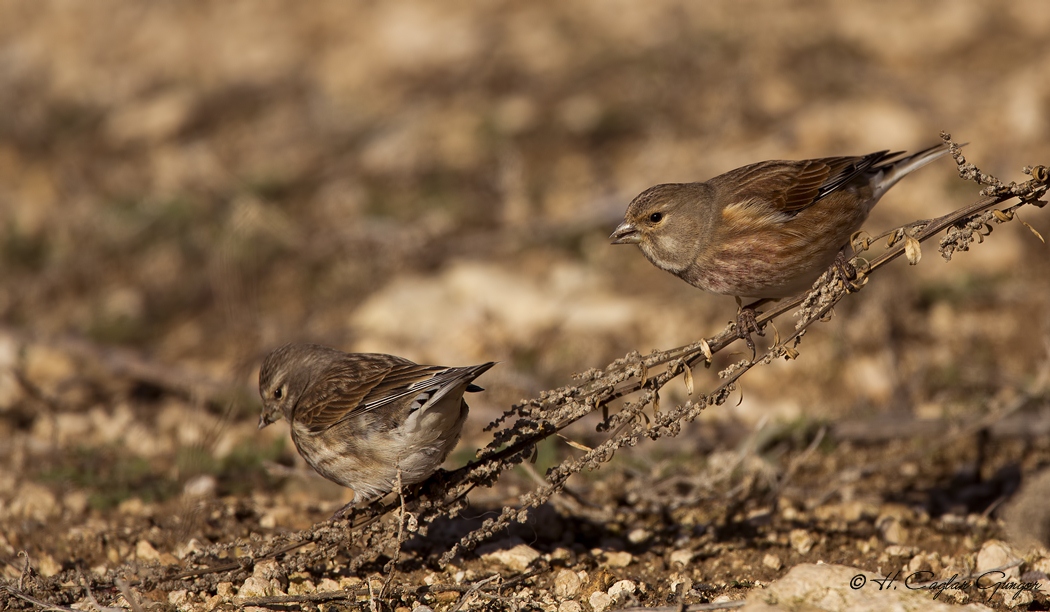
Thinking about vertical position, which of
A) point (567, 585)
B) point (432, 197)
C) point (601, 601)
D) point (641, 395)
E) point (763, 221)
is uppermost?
point (432, 197)

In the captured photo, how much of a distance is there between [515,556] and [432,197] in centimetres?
501

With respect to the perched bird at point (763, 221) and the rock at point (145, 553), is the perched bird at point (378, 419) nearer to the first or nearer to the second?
the rock at point (145, 553)

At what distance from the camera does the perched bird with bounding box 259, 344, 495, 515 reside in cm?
435

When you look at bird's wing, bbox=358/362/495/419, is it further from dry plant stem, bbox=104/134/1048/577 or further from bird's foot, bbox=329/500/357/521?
bird's foot, bbox=329/500/357/521

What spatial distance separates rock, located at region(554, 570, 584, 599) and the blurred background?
1322mm

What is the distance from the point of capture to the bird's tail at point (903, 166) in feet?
15.6

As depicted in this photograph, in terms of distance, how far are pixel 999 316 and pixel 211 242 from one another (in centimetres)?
590


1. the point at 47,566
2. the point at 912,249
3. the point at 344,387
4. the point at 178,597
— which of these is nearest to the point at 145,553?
the point at 47,566

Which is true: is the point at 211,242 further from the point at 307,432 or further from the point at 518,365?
the point at 307,432

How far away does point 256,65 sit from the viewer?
458 inches

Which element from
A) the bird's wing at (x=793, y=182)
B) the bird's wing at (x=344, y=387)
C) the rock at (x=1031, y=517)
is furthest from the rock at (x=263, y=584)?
the rock at (x=1031, y=517)

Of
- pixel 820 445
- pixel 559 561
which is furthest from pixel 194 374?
pixel 820 445

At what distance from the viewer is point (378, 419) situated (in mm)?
4477

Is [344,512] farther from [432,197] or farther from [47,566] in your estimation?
[432,197]
